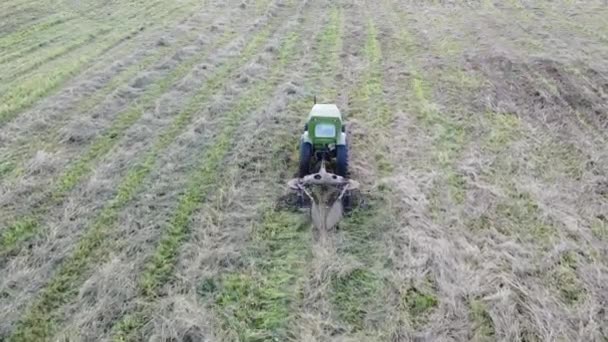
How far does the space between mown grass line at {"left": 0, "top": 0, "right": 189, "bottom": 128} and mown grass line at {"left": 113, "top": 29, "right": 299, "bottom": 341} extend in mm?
3297

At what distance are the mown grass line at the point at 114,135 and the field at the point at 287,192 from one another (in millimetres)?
31

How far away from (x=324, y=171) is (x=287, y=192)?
1.98 feet

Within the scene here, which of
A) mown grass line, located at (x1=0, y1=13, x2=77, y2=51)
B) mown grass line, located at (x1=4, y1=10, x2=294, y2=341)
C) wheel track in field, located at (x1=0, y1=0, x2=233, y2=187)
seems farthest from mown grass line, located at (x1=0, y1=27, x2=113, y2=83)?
mown grass line, located at (x1=4, y1=10, x2=294, y2=341)

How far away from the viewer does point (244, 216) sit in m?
5.24

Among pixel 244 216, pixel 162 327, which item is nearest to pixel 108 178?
pixel 244 216

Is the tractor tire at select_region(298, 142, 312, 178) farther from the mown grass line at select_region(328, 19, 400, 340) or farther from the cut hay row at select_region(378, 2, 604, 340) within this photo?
the cut hay row at select_region(378, 2, 604, 340)

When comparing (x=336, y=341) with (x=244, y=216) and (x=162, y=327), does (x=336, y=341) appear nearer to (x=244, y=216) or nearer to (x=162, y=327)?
(x=162, y=327)

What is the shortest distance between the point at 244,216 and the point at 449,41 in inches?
322

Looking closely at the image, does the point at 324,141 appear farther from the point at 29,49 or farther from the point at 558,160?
the point at 29,49

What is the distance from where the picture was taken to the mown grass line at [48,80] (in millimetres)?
7902

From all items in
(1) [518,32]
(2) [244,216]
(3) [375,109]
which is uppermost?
(2) [244,216]

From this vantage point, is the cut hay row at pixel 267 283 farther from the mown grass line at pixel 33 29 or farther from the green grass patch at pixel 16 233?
the mown grass line at pixel 33 29

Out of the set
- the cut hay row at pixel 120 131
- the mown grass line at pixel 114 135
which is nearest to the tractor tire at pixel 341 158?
the cut hay row at pixel 120 131

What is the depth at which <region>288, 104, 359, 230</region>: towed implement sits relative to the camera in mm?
5031
